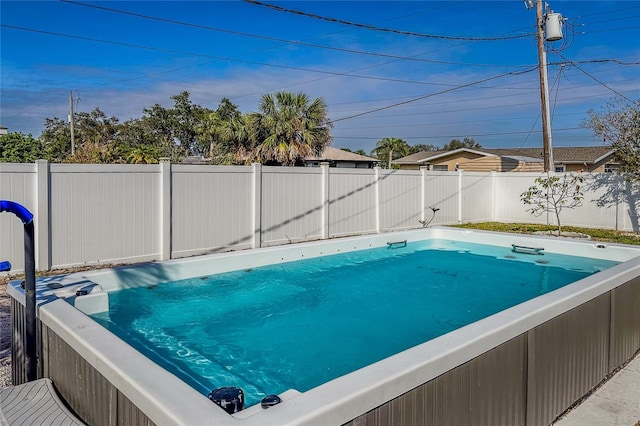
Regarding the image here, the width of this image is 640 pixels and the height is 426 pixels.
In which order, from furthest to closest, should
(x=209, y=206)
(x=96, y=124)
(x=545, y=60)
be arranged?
(x=96, y=124), (x=545, y=60), (x=209, y=206)

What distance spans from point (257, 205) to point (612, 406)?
22.5ft

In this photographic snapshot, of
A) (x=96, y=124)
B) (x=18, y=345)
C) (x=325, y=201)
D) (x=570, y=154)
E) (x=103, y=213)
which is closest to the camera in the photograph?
(x=18, y=345)

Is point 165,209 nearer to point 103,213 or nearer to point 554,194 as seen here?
point 103,213

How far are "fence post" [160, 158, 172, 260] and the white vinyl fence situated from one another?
0.02 meters

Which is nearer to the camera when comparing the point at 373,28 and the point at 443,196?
the point at 373,28

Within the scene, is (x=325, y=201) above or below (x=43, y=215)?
above

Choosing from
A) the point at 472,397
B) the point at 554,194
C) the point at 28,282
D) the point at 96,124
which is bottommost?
the point at 472,397

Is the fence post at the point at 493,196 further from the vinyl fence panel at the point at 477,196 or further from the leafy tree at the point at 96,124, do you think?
the leafy tree at the point at 96,124

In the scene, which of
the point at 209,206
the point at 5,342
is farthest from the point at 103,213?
the point at 5,342

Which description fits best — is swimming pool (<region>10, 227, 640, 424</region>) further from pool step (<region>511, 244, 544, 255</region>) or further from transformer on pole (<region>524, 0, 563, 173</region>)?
transformer on pole (<region>524, 0, 563, 173</region>)

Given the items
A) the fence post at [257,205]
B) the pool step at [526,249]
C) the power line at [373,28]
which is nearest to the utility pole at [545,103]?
the power line at [373,28]

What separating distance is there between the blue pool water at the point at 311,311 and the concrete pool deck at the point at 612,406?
1550mm

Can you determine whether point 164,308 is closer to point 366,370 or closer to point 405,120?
point 366,370

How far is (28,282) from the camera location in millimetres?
2816
